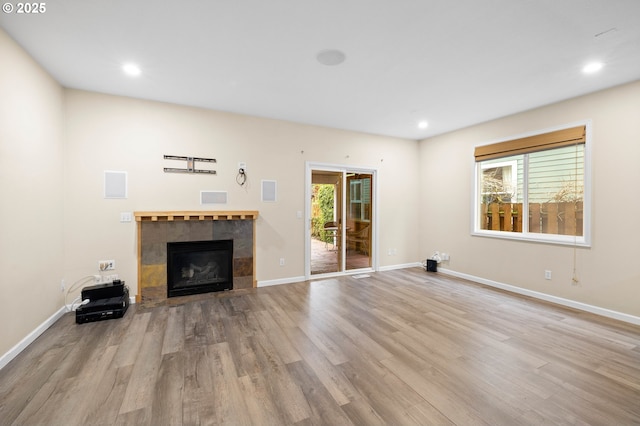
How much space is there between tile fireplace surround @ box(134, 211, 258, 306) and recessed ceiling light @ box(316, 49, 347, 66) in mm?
2449

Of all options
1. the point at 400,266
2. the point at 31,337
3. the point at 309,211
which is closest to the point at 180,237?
the point at 31,337

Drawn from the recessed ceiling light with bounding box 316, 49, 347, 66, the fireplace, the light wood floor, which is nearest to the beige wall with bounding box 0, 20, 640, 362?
the fireplace

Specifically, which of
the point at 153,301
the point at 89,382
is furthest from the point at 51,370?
the point at 153,301

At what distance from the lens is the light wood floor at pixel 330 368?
68.7 inches

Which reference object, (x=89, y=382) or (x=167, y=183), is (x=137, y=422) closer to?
(x=89, y=382)

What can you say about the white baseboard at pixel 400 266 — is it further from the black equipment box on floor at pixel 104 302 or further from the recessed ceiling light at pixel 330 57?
the black equipment box on floor at pixel 104 302

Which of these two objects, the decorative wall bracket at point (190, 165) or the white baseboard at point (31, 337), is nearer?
the white baseboard at point (31, 337)

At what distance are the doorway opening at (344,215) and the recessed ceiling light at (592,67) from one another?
3.28m

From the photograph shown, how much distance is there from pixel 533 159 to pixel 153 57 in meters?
5.20

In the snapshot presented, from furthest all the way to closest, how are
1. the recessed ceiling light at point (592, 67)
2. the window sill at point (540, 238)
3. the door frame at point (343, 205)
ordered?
the door frame at point (343, 205), the window sill at point (540, 238), the recessed ceiling light at point (592, 67)

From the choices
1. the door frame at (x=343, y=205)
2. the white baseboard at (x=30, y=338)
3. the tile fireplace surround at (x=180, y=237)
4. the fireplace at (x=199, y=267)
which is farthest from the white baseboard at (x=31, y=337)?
the door frame at (x=343, y=205)

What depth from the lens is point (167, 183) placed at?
3920 millimetres

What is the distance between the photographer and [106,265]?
3.57m

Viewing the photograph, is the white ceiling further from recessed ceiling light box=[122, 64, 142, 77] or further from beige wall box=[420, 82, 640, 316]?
beige wall box=[420, 82, 640, 316]
